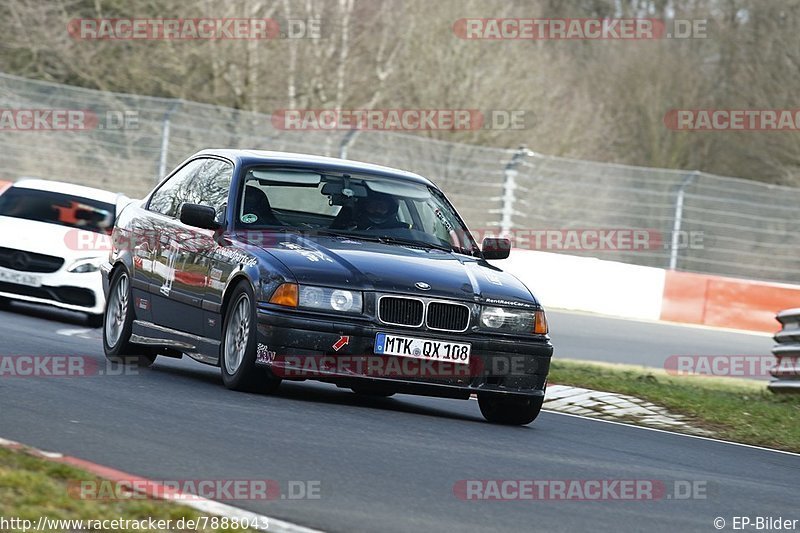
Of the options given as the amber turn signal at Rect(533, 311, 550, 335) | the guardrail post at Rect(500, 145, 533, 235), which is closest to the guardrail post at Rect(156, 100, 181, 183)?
the guardrail post at Rect(500, 145, 533, 235)

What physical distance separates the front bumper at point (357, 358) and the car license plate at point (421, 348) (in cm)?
3

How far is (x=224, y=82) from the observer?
111 feet

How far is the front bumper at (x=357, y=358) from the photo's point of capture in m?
9.25

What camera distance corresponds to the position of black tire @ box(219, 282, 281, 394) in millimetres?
9422

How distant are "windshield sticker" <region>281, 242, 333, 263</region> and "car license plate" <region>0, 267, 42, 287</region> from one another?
20.9 feet

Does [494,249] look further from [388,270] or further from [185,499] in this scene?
[185,499]

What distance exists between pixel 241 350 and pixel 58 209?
26.5 feet

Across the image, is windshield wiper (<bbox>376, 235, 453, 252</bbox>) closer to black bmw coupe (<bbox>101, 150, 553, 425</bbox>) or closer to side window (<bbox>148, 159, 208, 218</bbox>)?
black bmw coupe (<bbox>101, 150, 553, 425</bbox>)

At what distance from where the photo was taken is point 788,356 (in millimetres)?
14078

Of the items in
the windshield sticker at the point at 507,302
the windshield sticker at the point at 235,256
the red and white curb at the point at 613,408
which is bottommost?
the red and white curb at the point at 613,408

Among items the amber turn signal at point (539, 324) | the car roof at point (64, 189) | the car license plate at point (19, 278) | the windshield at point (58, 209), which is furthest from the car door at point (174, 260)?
the car roof at point (64, 189)

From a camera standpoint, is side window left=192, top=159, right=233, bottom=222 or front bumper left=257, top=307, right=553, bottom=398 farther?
side window left=192, top=159, right=233, bottom=222

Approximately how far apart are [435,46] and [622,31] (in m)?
15.4

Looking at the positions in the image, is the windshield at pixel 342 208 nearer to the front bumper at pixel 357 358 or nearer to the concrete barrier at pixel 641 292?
the front bumper at pixel 357 358
